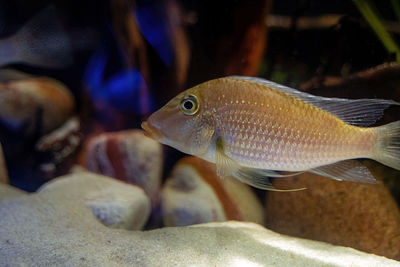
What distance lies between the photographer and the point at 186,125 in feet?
6.55

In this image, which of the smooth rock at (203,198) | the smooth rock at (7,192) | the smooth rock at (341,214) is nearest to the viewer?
the smooth rock at (7,192)

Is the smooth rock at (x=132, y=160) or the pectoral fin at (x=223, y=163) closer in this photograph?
the pectoral fin at (x=223, y=163)

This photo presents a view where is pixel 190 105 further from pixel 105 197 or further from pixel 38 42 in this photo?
pixel 38 42

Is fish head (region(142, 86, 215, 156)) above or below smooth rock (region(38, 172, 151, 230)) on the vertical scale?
above

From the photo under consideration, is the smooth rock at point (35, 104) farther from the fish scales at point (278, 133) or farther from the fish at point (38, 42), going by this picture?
the fish scales at point (278, 133)

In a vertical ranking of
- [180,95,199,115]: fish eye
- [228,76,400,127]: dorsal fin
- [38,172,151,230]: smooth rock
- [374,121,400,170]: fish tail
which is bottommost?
[38,172,151,230]: smooth rock

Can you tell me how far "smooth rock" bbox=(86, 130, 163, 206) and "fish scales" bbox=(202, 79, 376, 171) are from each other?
1780 millimetres

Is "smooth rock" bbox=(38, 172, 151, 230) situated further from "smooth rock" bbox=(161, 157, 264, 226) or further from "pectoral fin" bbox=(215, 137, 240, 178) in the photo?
"pectoral fin" bbox=(215, 137, 240, 178)

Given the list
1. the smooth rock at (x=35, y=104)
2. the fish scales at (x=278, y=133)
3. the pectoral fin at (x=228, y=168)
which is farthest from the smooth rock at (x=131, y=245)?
the smooth rock at (x=35, y=104)

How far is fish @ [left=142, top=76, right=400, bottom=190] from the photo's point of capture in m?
1.91

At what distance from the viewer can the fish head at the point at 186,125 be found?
197cm

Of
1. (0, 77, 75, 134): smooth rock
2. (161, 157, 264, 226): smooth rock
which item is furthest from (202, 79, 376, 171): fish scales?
(0, 77, 75, 134): smooth rock

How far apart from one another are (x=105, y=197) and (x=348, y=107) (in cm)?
227

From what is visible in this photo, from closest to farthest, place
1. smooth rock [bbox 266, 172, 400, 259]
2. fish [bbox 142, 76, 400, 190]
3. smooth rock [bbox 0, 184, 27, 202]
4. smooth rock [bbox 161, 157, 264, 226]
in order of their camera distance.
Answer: fish [bbox 142, 76, 400, 190]
smooth rock [bbox 0, 184, 27, 202]
smooth rock [bbox 266, 172, 400, 259]
smooth rock [bbox 161, 157, 264, 226]
